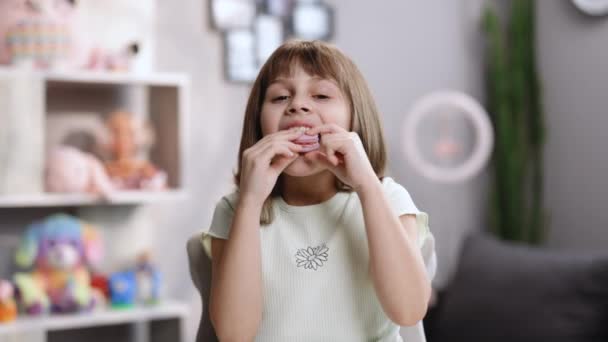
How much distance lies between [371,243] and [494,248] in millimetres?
1688

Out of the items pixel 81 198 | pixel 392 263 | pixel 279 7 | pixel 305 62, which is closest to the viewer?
pixel 392 263

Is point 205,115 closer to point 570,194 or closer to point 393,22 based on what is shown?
point 393,22

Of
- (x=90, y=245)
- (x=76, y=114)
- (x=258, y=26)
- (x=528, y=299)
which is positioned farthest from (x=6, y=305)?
(x=528, y=299)

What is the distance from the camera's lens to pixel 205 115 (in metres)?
2.88

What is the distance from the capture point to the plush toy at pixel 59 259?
7.65 ft

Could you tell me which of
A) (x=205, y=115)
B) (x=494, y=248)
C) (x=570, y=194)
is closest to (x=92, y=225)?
(x=205, y=115)

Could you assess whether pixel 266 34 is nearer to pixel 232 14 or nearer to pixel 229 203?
pixel 232 14

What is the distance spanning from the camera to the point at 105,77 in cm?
242

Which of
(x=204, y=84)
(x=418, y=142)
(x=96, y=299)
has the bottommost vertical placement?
(x=96, y=299)

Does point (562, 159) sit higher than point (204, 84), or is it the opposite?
point (204, 84)

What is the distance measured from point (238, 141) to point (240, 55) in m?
0.32

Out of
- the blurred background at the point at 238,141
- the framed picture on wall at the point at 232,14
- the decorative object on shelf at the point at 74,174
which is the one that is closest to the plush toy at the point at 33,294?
the blurred background at the point at 238,141

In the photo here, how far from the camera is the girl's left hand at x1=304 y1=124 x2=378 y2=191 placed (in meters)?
1.11

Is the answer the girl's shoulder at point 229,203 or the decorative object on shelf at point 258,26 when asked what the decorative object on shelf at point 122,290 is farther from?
the girl's shoulder at point 229,203
